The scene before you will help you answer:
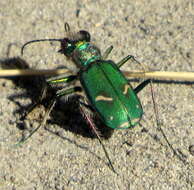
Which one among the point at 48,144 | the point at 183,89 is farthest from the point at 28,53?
the point at 183,89

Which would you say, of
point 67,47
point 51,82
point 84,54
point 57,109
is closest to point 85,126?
point 57,109

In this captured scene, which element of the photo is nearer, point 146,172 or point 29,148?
point 146,172

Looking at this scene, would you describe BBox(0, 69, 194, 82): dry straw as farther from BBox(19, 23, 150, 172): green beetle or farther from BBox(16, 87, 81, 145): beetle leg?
BBox(16, 87, 81, 145): beetle leg

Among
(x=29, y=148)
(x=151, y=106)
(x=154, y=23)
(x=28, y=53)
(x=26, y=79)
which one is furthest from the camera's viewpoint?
(x=154, y=23)

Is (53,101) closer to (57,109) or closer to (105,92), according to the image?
(57,109)

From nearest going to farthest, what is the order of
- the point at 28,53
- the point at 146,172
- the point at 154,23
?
the point at 146,172 → the point at 28,53 → the point at 154,23

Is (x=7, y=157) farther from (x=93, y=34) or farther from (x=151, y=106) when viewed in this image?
(x=93, y=34)

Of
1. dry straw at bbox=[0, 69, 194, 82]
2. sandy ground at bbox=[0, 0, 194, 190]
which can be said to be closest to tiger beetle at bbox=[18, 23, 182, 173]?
sandy ground at bbox=[0, 0, 194, 190]
